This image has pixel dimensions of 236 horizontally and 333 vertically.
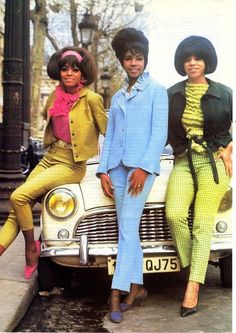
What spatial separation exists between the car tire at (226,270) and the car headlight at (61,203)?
1.19m

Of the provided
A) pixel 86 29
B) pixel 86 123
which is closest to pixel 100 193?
pixel 86 123

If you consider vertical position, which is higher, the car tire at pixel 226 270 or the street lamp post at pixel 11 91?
the street lamp post at pixel 11 91

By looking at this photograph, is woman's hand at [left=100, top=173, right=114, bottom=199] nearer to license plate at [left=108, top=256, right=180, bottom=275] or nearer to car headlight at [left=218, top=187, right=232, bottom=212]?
license plate at [left=108, top=256, right=180, bottom=275]

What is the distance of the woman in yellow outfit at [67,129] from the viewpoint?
406cm

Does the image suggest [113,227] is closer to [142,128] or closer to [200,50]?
[142,128]

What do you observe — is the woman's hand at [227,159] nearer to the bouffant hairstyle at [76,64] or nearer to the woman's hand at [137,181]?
the woman's hand at [137,181]

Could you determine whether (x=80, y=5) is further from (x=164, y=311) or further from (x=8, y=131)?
(x=164, y=311)

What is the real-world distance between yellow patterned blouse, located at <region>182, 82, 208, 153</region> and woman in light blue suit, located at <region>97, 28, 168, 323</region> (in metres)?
0.22

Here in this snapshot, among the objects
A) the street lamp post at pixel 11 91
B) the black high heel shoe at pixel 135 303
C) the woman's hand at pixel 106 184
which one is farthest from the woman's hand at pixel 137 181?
the street lamp post at pixel 11 91

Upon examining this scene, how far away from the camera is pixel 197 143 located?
3.81 metres

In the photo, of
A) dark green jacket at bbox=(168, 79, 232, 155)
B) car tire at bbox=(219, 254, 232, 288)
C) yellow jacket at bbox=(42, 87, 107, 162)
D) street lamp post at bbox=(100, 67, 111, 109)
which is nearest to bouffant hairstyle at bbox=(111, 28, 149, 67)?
dark green jacket at bbox=(168, 79, 232, 155)

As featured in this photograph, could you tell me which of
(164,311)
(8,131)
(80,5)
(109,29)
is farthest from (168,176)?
(109,29)

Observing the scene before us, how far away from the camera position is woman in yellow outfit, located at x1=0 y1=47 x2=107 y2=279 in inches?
160

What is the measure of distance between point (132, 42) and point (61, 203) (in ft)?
3.98
